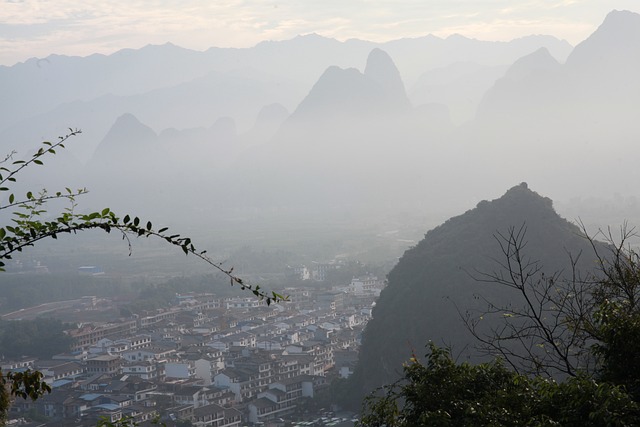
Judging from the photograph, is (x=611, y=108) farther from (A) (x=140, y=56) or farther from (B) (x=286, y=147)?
(A) (x=140, y=56)

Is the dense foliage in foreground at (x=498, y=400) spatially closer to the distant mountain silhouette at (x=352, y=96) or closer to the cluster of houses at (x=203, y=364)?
the cluster of houses at (x=203, y=364)

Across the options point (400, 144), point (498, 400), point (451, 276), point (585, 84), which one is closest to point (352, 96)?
point (400, 144)

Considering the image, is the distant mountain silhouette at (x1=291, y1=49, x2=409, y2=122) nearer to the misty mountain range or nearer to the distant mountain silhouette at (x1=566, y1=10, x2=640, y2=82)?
the misty mountain range

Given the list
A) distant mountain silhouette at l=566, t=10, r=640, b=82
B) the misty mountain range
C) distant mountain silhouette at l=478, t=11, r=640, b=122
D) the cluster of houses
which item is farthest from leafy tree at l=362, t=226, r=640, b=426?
distant mountain silhouette at l=478, t=11, r=640, b=122

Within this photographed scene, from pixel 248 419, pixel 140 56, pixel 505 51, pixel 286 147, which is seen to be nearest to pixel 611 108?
pixel 286 147

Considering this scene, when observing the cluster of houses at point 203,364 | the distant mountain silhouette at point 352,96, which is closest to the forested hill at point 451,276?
the cluster of houses at point 203,364
